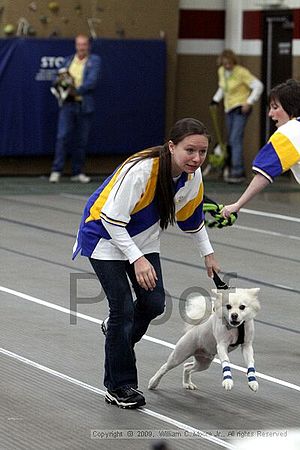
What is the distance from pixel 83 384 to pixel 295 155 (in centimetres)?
201

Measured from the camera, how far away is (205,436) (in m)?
6.55

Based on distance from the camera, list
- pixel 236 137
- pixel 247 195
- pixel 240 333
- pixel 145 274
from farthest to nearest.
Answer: pixel 236 137 < pixel 247 195 < pixel 240 333 < pixel 145 274

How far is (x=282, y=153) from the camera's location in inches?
308

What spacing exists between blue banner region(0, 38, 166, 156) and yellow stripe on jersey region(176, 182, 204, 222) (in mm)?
13328

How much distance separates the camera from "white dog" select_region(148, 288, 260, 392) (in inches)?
271

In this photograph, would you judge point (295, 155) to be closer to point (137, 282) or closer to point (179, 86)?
point (137, 282)

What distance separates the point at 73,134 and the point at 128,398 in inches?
529

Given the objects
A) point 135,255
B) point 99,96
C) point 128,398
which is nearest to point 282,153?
point 135,255

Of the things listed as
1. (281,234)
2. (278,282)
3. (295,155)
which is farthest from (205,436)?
(281,234)

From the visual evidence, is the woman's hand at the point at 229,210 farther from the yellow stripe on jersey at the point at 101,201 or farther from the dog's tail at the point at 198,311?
the yellow stripe on jersey at the point at 101,201

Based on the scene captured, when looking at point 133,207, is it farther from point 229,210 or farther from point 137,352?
point 137,352

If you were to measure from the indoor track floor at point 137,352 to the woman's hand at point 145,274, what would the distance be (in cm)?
80

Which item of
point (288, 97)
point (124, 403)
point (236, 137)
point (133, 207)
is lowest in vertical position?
point (124, 403)

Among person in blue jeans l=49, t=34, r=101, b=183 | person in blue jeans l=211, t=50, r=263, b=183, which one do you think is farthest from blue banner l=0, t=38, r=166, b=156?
person in blue jeans l=211, t=50, r=263, b=183
